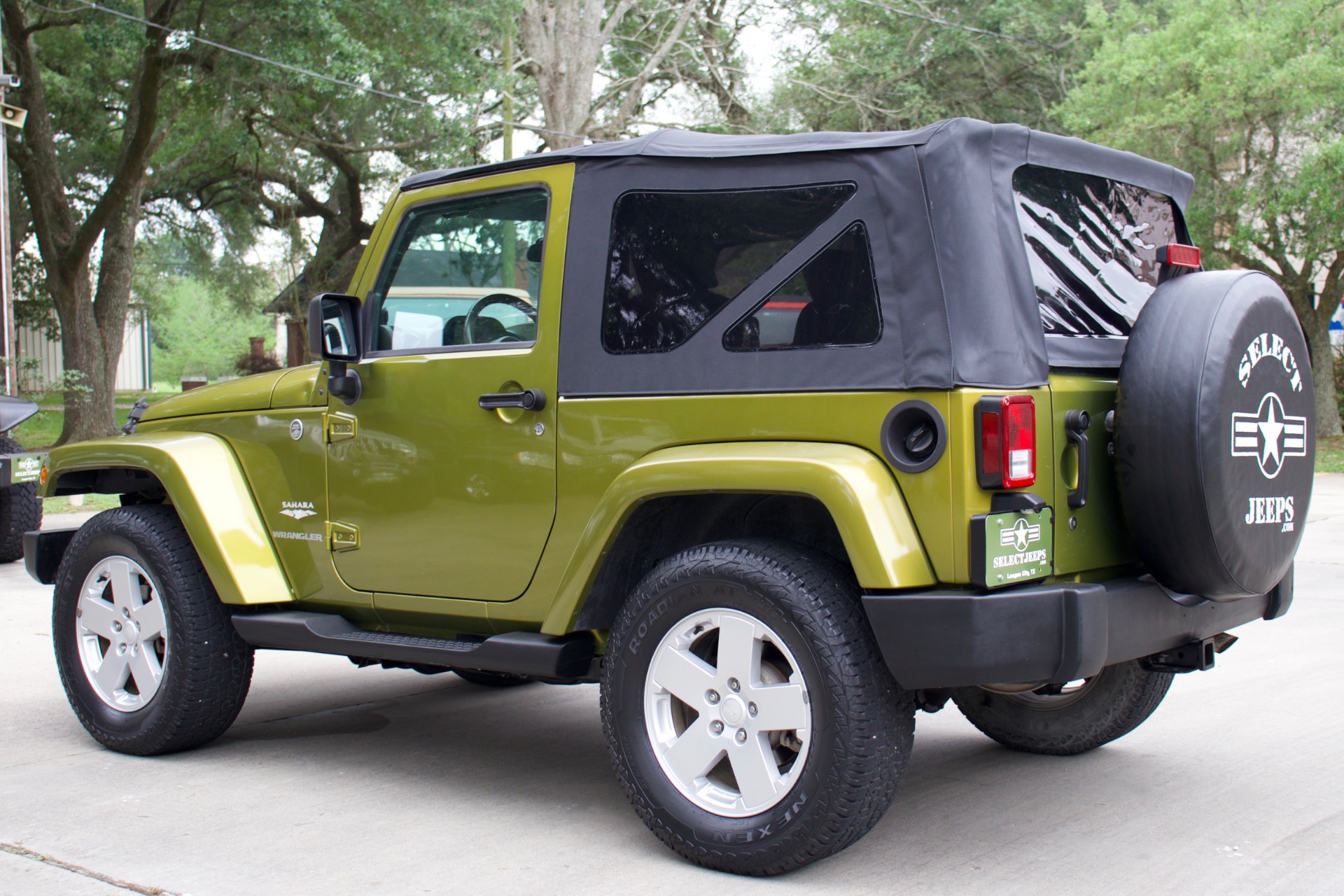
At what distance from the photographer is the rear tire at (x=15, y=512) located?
9.85m

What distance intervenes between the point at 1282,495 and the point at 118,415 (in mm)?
34552

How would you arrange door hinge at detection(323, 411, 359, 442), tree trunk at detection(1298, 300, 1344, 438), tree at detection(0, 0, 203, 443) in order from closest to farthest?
door hinge at detection(323, 411, 359, 442) → tree at detection(0, 0, 203, 443) → tree trunk at detection(1298, 300, 1344, 438)

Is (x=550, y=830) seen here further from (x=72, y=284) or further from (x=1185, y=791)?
(x=72, y=284)

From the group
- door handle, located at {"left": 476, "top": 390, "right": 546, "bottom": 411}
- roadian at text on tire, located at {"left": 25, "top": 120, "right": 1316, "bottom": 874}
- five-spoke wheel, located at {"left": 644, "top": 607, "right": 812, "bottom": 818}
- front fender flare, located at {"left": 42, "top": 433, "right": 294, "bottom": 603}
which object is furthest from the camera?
front fender flare, located at {"left": 42, "top": 433, "right": 294, "bottom": 603}

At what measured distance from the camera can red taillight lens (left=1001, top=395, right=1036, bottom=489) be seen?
315cm

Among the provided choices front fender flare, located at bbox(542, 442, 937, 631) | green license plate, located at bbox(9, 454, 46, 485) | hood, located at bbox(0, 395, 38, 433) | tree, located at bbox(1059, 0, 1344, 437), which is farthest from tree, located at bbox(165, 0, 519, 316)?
front fender flare, located at bbox(542, 442, 937, 631)

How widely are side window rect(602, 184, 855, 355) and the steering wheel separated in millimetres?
325

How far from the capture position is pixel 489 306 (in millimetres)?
4188

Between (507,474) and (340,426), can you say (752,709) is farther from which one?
(340,426)

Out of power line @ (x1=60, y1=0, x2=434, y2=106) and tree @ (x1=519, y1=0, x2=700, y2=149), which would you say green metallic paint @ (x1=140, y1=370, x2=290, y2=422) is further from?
tree @ (x1=519, y1=0, x2=700, y2=149)

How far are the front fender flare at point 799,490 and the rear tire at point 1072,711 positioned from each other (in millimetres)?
1208

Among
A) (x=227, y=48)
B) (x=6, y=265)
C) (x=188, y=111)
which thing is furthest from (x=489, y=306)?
(x=188, y=111)

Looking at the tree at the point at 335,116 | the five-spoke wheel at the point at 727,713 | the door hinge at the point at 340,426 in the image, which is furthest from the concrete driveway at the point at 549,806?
the tree at the point at 335,116

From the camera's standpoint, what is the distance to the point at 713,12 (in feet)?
105
